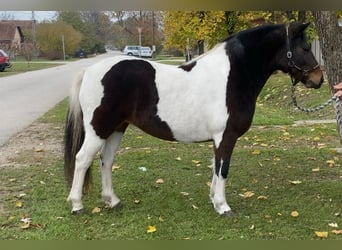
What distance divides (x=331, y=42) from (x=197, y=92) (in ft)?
6.32

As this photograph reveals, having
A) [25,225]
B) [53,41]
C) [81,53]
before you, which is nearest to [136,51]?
[81,53]

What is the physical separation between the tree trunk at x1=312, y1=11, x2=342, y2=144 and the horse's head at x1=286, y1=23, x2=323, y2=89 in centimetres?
88

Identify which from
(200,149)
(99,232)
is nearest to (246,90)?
(99,232)

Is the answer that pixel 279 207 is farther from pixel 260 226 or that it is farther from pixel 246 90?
pixel 246 90

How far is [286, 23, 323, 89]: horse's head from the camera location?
3951 mm

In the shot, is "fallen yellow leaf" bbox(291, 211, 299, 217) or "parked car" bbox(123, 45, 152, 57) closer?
"fallen yellow leaf" bbox(291, 211, 299, 217)

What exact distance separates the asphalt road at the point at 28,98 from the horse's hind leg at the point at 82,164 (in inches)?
48.9

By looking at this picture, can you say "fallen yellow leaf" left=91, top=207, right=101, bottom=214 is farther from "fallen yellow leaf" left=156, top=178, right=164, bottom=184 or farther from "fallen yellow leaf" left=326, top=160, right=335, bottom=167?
"fallen yellow leaf" left=326, top=160, right=335, bottom=167

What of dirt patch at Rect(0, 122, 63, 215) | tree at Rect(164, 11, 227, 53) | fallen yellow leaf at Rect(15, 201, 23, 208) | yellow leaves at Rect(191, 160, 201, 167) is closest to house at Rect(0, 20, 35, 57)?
tree at Rect(164, 11, 227, 53)

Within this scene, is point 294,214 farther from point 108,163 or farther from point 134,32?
point 134,32

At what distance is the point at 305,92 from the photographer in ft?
41.0

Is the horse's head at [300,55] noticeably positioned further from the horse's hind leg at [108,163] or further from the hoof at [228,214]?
the horse's hind leg at [108,163]

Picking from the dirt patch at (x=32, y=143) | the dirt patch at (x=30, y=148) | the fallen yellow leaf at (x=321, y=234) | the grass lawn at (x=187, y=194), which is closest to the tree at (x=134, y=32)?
the dirt patch at (x=32, y=143)

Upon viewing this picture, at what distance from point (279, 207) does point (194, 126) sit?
3.96 ft
